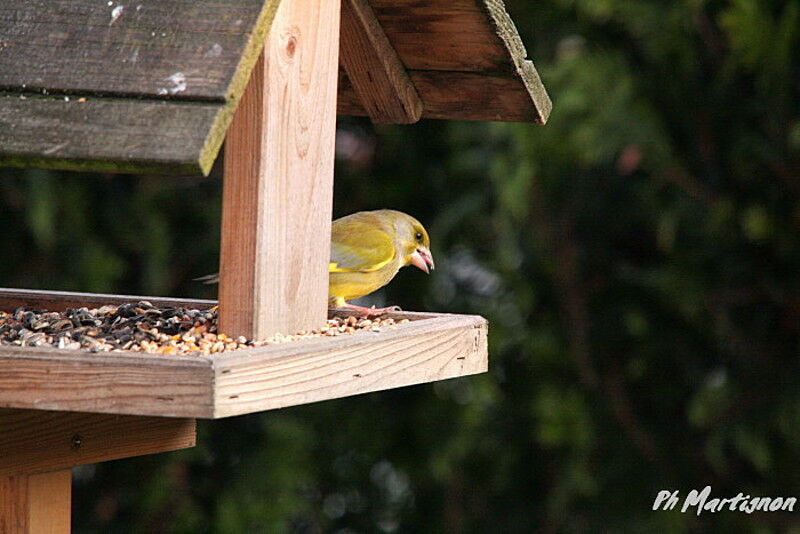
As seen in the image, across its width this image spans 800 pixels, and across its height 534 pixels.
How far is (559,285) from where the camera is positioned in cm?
502

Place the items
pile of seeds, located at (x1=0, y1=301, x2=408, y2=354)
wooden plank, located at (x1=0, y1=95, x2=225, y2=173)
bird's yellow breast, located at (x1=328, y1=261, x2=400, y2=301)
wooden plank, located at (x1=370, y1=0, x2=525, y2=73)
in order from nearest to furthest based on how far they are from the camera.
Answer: wooden plank, located at (x1=0, y1=95, x2=225, y2=173), pile of seeds, located at (x1=0, y1=301, x2=408, y2=354), wooden plank, located at (x1=370, y1=0, x2=525, y2=73), bird's yellow breast, located at (x1=328, y1=261, x2=400, y2=301)

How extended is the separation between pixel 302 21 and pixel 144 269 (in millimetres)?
2721

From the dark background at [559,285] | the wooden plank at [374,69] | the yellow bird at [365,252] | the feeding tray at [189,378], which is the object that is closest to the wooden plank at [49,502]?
the feeding tray at [189,378]

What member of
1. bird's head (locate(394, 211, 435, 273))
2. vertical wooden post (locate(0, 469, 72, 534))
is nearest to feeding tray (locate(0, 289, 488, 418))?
vertical wooden post (locate(0, 469, 72, 534))

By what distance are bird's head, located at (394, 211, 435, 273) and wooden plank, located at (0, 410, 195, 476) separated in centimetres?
99

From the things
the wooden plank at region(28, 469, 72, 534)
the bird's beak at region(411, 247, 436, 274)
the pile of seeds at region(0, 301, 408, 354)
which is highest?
the pile of seeds at region(0, 301, 408, 354)

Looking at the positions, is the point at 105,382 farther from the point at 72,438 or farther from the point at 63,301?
the point at 63,301

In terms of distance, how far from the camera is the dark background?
4.55 meters

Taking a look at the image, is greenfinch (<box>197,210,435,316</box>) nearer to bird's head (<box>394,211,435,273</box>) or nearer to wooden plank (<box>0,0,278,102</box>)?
bird's head (<box>394,211,435,273</box>)

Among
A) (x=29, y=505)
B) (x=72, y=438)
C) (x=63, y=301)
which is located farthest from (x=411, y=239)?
(x=29, y=505)

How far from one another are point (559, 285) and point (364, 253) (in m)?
2.09

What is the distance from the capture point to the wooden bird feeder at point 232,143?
1781mm

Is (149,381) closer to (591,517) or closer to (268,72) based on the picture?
(268,72)

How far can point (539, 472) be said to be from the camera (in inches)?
213
